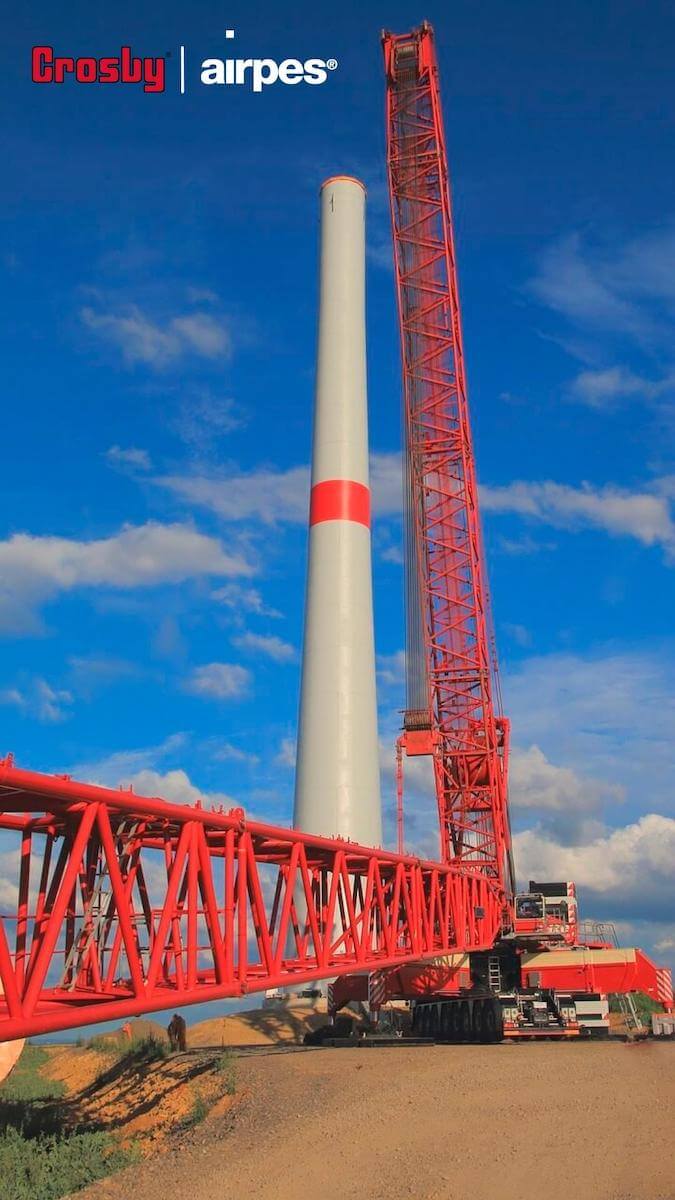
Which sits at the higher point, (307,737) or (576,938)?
(307,737)

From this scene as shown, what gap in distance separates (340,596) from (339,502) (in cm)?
429

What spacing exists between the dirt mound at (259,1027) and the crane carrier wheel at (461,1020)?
18.2ft

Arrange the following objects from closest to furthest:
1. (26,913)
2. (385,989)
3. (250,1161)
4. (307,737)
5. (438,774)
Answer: (26,913) < (250,1161) < (385,989) < (307,737) < (438,774)

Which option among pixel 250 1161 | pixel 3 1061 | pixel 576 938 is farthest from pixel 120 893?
pixel 576 938

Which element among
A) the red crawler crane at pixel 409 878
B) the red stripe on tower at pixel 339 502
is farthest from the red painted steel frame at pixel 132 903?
the red stripe on tower at pixel 339 502

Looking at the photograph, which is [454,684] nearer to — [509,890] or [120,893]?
[509,890]

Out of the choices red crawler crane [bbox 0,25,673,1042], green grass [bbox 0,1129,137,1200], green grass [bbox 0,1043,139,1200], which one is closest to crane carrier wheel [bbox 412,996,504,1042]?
red crawler crane [bbox 0,25,673,1042]

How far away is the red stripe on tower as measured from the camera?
46562mm

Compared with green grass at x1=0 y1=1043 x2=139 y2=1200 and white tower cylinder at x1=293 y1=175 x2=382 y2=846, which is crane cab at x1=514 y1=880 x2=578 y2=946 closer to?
white tower cylinder at x1=293 y1=175 x2=382 y2=846

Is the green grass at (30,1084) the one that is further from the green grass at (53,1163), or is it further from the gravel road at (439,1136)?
the gravel road at (439,1136)

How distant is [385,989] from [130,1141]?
15.8 metres

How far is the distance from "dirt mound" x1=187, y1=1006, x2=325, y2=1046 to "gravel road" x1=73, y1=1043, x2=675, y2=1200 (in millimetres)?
12913

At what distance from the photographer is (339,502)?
46656mm

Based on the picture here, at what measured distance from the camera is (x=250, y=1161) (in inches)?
891
